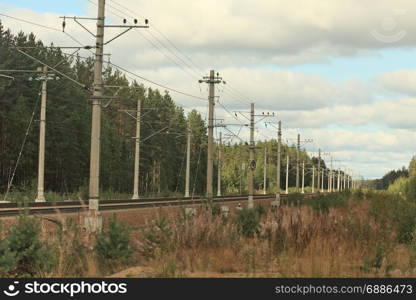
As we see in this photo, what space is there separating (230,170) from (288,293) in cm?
14848

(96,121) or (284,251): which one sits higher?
(96,121)

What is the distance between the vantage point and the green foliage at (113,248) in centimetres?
1133

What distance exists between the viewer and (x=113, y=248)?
11531 mm

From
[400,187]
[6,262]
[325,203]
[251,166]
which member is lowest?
[6,262]

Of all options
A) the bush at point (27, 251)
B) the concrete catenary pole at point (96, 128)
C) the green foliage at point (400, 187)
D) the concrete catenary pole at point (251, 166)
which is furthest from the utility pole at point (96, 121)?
the green foliage at point (400, 187)

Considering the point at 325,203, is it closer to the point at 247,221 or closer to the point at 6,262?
the point at 247,221

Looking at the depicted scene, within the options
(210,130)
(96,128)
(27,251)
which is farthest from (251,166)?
(27,251)

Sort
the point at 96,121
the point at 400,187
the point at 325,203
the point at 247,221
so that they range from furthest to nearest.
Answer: the point at 400,187, the point at 325,203, the point at 96,121, the point at 247,221

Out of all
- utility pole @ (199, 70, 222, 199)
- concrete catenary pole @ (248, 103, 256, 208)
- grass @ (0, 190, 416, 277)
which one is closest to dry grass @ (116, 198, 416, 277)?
grass @ (0, 190, 416, 277)

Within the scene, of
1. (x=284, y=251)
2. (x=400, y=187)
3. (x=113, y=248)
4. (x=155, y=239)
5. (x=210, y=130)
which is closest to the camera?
(x=284, y=251)

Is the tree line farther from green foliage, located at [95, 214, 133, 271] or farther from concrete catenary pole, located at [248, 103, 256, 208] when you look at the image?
green foliage, located at [95, 214, 133, 271]

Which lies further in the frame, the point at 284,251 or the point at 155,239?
the point at 155,239

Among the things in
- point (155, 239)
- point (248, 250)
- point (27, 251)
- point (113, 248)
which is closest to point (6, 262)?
point (27, 251)

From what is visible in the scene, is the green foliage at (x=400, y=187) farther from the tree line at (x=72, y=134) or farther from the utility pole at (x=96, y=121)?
the utility pole at (x=96, y=121)
